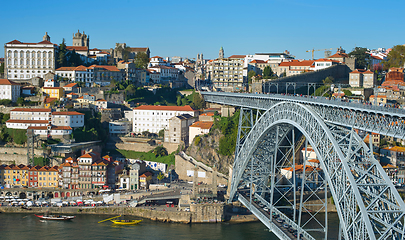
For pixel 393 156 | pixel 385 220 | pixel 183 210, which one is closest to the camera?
pixel 385 220

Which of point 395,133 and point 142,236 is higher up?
point 395,133

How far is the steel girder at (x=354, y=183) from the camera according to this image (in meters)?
13.5

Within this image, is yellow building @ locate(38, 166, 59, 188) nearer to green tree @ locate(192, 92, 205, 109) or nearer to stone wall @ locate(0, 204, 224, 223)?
stone wall @ locate(0, 204, 224, 223)

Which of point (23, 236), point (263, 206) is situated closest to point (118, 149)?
point (23, 236)

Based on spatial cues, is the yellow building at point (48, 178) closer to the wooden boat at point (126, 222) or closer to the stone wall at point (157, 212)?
the stone wall at point (157, 212)

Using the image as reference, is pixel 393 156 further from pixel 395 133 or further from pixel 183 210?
pixel 395 133

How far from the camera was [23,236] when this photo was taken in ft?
91.8

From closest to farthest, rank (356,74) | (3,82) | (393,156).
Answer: (393,156) → (356,74) → (3,82)

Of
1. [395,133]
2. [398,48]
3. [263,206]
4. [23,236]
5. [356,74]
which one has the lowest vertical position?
[23,236]

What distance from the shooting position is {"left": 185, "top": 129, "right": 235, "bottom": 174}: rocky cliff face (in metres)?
37.9

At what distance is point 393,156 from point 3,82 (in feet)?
124

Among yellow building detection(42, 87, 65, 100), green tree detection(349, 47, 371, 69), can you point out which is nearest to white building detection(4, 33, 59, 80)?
yellow building detection(42, 87, 65, 100)

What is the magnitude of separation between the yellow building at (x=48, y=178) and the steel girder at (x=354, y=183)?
23999 mm

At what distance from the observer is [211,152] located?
3909 centimetres
